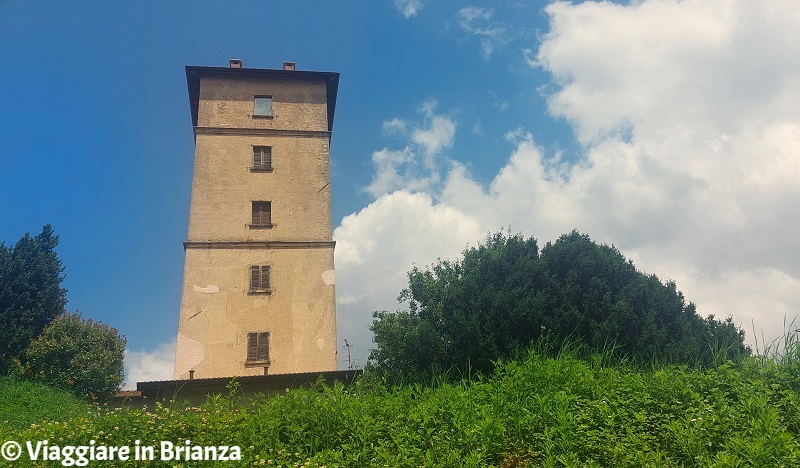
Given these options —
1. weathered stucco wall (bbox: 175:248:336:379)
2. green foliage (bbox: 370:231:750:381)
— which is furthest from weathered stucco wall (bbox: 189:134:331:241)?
green foliage (bbox: 370:231:750:381)

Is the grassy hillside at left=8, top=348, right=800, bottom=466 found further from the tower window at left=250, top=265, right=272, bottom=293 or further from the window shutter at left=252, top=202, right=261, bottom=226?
the window shutter at left=252, top=202, right=261, bottom=226

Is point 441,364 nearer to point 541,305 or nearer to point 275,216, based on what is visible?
point 541,305

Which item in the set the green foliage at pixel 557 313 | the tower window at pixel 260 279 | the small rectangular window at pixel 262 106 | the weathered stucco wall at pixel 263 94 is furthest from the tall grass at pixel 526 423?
the small rectangular window at pixel 262 106

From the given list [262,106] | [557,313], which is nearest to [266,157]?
[262,106]

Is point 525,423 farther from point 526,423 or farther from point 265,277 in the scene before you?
point 265,277

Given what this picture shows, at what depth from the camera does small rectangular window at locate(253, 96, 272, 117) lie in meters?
25.5

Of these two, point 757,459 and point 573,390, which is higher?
point 573,390

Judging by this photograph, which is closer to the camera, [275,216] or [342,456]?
[342,456]

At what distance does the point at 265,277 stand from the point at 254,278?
1.38 ft

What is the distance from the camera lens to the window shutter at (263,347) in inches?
837

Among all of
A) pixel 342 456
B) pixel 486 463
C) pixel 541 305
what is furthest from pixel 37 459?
pixel 541 305

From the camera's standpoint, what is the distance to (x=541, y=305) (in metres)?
14.9

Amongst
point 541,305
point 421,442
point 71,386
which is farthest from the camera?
point 71,386

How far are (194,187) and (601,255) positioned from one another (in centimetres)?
1609
